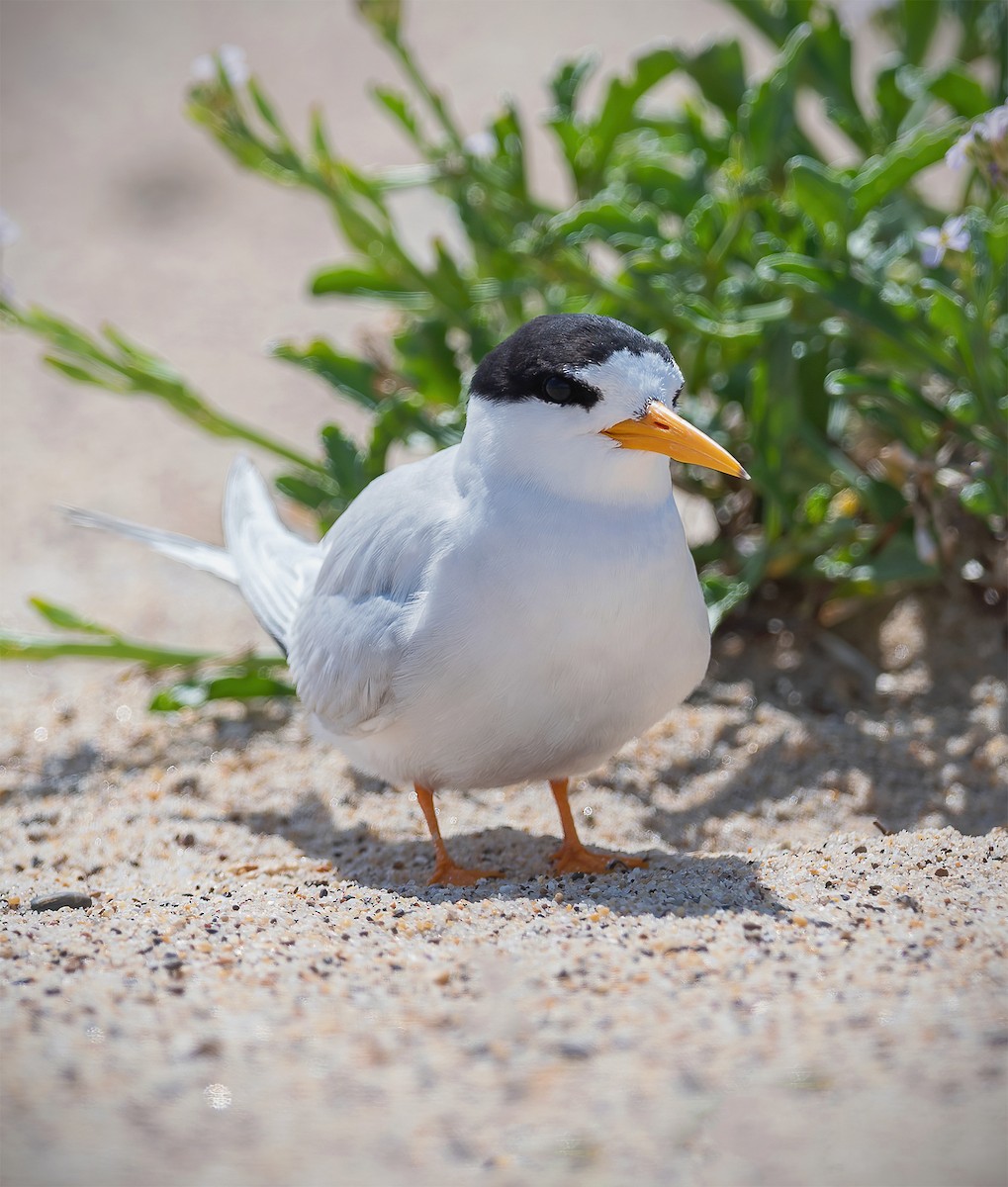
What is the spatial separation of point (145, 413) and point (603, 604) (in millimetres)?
3911

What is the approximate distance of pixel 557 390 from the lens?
2.19 m

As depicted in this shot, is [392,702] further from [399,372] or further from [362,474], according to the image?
[399,372]

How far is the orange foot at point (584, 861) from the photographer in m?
2.44

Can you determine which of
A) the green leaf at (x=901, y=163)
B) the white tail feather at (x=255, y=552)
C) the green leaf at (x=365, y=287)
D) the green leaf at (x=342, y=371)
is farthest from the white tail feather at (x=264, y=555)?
the green leaf at (x=901, y=163)

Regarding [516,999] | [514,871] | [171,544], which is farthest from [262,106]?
[516,999]

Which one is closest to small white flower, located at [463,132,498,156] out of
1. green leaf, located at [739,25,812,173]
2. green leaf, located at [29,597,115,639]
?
green leaf, located at [739,25,812,173]

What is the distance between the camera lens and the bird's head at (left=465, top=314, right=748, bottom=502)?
2.16 metres

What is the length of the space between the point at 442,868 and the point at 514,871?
0.18 metres

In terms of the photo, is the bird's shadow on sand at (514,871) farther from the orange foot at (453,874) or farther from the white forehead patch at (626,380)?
the white forehead patch at (626,380)

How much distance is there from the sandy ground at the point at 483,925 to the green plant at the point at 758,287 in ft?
1.32

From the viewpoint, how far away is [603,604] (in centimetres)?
220

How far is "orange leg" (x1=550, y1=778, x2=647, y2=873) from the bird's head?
63cm

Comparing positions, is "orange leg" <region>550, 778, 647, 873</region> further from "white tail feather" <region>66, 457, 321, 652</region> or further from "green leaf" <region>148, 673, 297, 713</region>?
"green leaf" <region>148, 673, 297, 713</region>

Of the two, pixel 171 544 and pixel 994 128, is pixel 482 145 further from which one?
pixel 994 128
